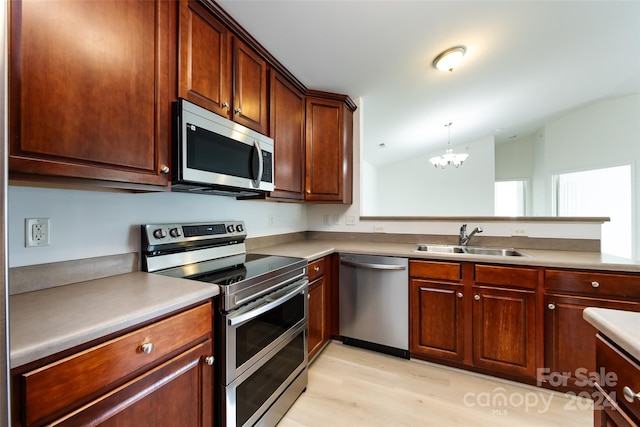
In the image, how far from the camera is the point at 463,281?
6.12ft

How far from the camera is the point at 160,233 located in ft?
4.57

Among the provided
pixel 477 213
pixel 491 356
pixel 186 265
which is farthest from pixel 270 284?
pixel 477 213

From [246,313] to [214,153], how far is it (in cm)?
82

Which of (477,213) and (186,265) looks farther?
(477,213)

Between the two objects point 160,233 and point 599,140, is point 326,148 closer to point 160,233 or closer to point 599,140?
point 160,233

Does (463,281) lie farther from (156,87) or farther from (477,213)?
(477,213)

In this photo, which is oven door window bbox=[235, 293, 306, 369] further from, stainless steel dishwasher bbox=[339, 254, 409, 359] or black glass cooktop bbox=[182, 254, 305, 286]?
stainless steel dishwasher bbox=[339, 254, 409, 359]

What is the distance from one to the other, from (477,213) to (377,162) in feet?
8.62

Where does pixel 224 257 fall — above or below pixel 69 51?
below

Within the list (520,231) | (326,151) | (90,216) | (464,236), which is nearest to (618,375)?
(464,236)

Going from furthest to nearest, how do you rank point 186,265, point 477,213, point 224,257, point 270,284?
point 477,213 < point 224,257 < point 186,265 < point 270,284

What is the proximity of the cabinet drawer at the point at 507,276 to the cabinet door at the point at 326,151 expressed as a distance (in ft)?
4.28

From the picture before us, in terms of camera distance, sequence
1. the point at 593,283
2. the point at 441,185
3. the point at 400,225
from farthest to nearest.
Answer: the point at 441,185 → the point at 400,225 → the point at 593,283

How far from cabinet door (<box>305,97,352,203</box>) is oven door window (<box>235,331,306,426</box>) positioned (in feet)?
4.20
